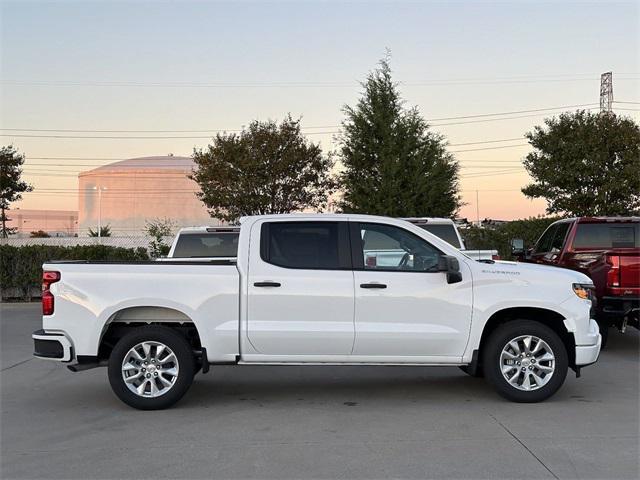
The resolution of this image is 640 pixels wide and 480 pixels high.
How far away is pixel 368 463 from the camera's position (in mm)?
5199

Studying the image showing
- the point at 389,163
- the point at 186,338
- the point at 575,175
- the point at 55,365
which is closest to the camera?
the point at 186,338

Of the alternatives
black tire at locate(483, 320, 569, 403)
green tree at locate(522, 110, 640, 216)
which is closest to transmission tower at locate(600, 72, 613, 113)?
green tree at locate(522, 110, 640, 216)

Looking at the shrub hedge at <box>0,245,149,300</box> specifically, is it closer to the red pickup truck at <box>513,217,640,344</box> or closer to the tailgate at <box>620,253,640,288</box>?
the red pickup truck at <box>513,217,640,344</box>

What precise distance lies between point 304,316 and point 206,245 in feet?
17.2

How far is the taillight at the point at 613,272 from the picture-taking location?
950cm

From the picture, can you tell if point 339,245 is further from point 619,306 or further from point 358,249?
point 619,306

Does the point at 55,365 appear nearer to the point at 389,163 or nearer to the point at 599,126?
the point at 389,163

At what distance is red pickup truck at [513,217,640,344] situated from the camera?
9.45 m

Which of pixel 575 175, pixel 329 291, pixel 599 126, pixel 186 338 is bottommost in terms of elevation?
pixel 186 338

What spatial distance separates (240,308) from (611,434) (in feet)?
11.7

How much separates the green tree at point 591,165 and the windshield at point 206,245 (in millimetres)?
16068

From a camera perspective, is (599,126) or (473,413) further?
(599,126)

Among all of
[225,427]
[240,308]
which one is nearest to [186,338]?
[240,308]

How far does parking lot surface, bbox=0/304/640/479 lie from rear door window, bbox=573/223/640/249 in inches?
120
